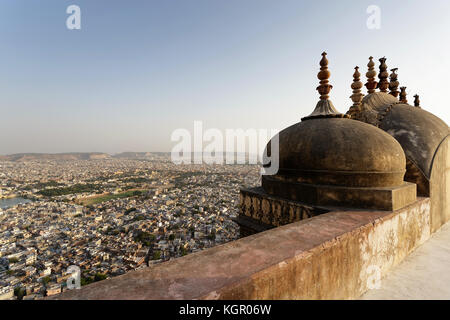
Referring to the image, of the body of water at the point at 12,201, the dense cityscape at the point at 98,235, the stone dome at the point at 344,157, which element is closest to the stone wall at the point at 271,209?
the stone dome at the point at 344,157

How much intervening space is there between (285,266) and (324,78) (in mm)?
4320

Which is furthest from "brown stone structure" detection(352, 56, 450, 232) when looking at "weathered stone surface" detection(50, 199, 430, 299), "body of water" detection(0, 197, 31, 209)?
"body of water" detection(0, 197, 31, 209)

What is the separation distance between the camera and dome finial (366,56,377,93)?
593 centimetres

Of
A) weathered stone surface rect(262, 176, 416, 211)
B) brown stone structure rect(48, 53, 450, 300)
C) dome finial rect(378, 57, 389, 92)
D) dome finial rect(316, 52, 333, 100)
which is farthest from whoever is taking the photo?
dome finial rect(378, 57, 389, 92)

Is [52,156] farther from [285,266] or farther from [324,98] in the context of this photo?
[285,266]

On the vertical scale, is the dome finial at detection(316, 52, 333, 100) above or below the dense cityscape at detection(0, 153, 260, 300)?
above

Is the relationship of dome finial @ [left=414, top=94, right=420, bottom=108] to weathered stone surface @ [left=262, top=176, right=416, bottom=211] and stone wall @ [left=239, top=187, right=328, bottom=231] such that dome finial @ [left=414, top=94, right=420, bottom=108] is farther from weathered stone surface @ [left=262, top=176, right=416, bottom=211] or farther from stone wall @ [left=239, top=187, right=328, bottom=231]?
stone wall @ [left=239, top=187, right=328, bottom=231]

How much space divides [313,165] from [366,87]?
4298 millimetres

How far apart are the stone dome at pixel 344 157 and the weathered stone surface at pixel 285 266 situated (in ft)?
2.07

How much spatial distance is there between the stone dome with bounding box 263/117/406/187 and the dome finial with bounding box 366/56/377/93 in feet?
10.8

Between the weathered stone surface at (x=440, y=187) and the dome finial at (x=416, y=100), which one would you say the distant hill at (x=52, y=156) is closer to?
the dome finial at (x=416, y=100)

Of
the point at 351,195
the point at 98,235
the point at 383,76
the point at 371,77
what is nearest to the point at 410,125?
the point at 371,77

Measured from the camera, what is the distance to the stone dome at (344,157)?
3100mm
